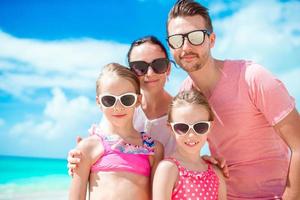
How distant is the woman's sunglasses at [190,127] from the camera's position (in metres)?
3.52

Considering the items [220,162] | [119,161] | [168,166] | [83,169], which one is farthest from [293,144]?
[83,169]

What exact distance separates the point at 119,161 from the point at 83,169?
0.95 ft

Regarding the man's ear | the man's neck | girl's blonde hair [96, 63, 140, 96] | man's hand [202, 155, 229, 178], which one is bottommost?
man's hand [202, 155, 229, 178]

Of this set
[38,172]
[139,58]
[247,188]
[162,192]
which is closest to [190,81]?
[139,58]

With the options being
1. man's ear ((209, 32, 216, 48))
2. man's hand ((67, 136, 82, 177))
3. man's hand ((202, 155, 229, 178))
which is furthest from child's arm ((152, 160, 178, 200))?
man's ear ((209, 32, 216, 48))

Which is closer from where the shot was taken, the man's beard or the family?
the family

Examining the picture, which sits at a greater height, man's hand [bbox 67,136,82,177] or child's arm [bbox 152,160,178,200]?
man's hand [bbox 67,136,82,177]

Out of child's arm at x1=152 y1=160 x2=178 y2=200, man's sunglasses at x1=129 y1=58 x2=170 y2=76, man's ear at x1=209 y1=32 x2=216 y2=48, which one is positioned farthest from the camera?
man's sunglasses at x1=129 y1=58 x2=170 y2=76

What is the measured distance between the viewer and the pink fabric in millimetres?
3592

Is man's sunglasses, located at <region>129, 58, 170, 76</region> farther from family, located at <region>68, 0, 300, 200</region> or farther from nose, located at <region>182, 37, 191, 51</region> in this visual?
nose, located at <region>182, 37, 191, 51</region>

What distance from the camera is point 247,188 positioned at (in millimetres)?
4098

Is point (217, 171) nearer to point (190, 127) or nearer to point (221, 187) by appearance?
point (221, 187)

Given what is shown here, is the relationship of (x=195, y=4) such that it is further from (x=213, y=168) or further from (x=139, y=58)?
(x=213, y=168)

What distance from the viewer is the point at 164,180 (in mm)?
3408
